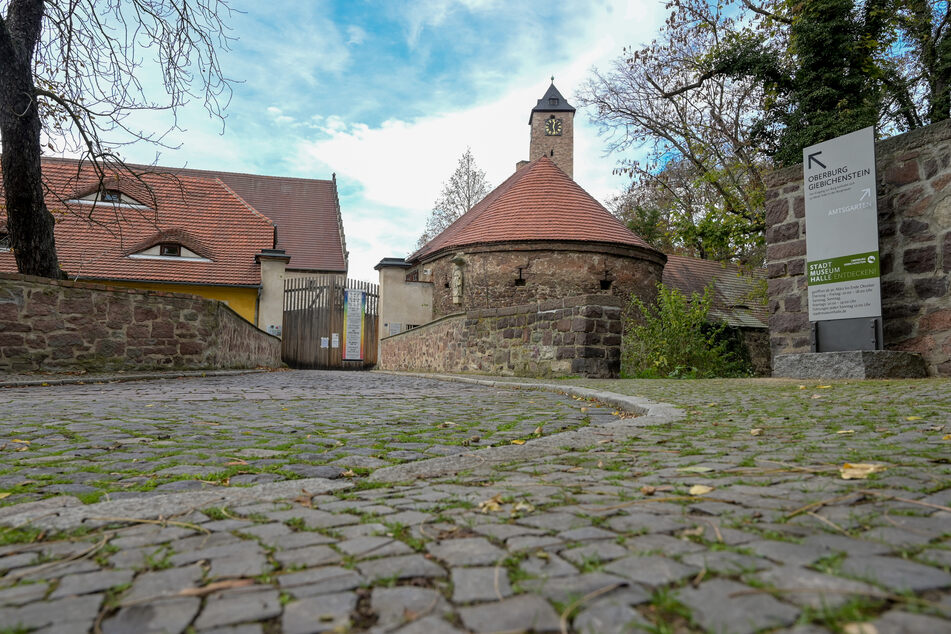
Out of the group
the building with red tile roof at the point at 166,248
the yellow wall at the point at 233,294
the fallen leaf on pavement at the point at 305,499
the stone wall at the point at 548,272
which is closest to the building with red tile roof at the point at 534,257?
the stone wall at the point at 548,272

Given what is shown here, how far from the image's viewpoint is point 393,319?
25969 mm

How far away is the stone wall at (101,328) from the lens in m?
9.21

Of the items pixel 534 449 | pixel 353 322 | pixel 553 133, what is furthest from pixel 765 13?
pixel 553 133

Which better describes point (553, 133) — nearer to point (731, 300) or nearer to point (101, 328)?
point (731, 300)

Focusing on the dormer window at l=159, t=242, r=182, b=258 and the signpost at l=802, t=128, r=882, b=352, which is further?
the dormer window at l=159, t=242, r=182, b=258

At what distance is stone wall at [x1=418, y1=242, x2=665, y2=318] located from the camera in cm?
2439

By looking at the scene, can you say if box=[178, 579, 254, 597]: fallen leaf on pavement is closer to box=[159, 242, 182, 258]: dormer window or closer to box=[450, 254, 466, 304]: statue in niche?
box=[450, 254, 466, 304]: statue in niche

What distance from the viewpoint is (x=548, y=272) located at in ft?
80.2

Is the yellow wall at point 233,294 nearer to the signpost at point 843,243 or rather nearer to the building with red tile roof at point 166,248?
the building with red tile roof at point 166,248

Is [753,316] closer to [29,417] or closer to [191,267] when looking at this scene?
[191,267]

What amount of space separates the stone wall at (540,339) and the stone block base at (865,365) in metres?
3.72

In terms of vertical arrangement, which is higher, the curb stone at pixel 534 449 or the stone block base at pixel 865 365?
the stone block base at pixel 865 365

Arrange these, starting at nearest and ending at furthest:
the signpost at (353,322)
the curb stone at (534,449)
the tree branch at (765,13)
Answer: the curb stone at (534,449)
the tree branch at (765,13)
the signpost at (353,322)

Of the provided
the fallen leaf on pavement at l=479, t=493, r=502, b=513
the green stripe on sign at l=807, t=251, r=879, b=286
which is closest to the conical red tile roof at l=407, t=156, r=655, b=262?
the green stripe on sign at l=807, t=251, r=879, b=286
